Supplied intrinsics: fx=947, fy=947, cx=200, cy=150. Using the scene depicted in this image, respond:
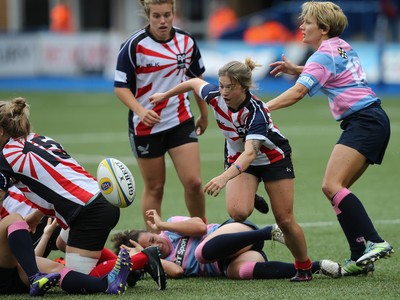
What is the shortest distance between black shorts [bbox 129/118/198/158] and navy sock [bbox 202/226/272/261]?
154 centimetres

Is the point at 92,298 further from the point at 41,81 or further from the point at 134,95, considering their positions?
the point at 41,81

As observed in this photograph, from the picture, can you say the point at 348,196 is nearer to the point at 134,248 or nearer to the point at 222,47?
the point at 134,248

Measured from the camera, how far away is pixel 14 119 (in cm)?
617

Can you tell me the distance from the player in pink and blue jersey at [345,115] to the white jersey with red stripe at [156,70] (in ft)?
4.87

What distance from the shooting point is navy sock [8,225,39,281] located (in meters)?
5.98

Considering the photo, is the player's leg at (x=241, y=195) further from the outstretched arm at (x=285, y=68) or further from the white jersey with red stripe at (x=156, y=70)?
the white jersey with red stripe at (x=156, y=70)

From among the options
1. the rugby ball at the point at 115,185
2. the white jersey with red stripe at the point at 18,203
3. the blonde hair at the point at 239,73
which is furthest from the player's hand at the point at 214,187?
the white jersey with red stripe at the point at 18,203

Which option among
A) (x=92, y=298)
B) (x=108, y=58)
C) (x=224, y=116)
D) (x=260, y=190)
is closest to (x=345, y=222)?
(x=224, y=116)

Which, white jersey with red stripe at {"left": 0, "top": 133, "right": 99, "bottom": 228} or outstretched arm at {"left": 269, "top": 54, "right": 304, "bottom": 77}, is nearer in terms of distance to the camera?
white jersey with red stripe at {"left": 0, "top": 133, "right": 99, "bottom": 228}

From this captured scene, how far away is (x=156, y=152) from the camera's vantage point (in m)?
7.93

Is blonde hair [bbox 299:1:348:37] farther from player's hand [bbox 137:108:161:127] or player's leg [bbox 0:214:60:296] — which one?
player's leg [bbox 0:214:60:296]

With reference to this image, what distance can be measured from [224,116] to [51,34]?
20.6 metres

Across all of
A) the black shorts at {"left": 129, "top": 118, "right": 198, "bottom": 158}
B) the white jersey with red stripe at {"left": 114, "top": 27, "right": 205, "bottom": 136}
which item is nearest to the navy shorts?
the black shorts at {"left": 129, "top": 118, "right": 198, "bottom": 158}

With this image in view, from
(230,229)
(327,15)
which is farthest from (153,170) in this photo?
(327,15)
